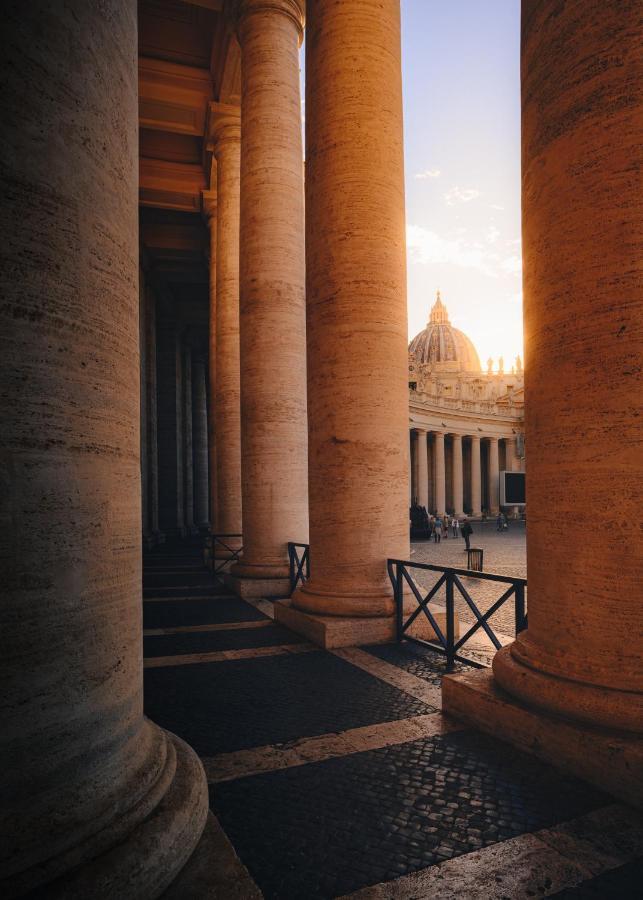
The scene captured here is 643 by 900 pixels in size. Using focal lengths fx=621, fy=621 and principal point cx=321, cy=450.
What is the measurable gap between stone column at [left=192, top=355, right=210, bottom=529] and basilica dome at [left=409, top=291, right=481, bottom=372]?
111m

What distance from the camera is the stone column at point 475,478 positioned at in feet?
261

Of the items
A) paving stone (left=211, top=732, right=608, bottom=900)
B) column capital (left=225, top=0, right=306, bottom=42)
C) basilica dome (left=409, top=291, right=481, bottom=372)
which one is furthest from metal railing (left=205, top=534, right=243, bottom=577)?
basilica dome (left=409, top=291, right=481, bottom=372)

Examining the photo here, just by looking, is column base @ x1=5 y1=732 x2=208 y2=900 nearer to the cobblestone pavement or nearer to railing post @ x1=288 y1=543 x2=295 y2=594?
the cobblestone pavement

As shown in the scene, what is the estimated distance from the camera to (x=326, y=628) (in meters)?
10.5

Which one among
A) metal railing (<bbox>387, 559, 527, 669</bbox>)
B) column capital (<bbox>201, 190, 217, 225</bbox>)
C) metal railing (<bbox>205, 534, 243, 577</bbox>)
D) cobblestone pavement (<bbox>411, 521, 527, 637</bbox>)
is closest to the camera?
metal railing (<bbox>387, 559, 527, 669</bbox>)

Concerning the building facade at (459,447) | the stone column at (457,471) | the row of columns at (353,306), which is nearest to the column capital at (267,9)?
the row of columns at (353,306)

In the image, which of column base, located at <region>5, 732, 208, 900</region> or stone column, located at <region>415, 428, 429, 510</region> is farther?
stone column, located at <region>415, 428, 429, 510</region>

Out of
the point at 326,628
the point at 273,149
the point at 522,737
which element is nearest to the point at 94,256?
the point at 522,737

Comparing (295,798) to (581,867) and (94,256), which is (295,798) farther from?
(94,256)

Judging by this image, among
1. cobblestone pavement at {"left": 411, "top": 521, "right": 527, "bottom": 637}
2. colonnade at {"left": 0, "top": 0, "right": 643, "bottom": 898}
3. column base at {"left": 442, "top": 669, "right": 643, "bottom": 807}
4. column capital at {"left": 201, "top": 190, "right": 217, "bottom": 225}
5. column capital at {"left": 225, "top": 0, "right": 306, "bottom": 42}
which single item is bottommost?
cobblestone pavement at {"left": 411, "top": 521, "right": 527, "bottom": 637}

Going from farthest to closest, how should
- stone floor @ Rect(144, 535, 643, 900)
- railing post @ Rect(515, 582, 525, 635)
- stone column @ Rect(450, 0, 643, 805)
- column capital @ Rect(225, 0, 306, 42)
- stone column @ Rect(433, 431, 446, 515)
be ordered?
stone column @ Rect(433, 431, 446, 515), column capital @ Rect(225, 0, 306, 42), railing post @ Rect(515, 582, 525, 635), stone column @ Rect(450, 0, 643, 805), stone floor @ Rect(144, 535, 643, 900)

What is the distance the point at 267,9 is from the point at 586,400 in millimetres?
15421

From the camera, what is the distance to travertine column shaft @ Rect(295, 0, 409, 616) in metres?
10.9

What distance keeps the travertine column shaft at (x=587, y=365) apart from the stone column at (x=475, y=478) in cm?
7557
